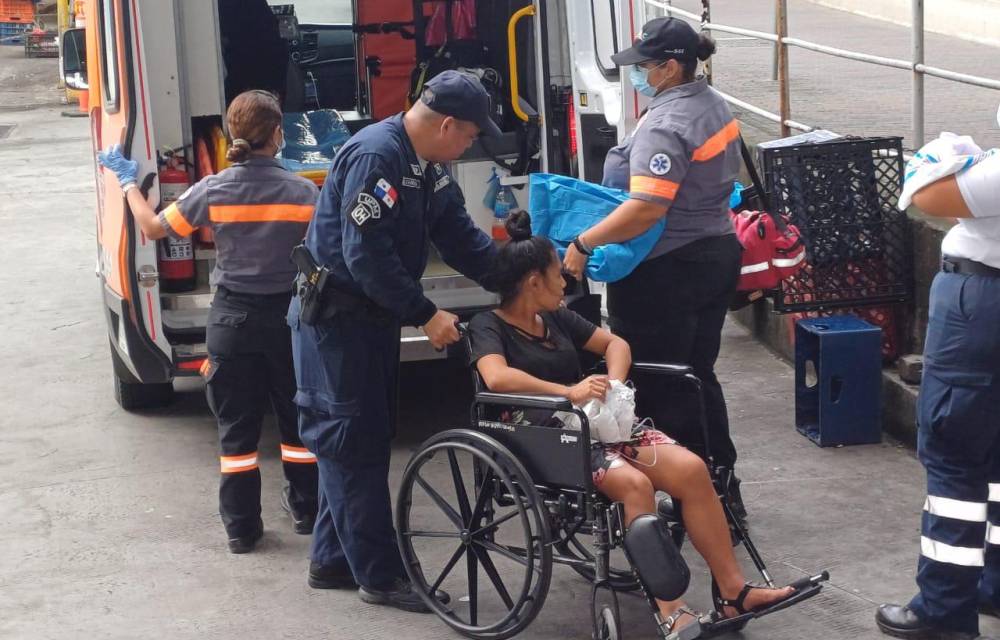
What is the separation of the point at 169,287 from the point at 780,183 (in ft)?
8.72

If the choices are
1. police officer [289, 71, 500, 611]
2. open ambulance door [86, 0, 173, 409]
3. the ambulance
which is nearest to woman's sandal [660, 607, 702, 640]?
police officer [289, 71, 500, 611]

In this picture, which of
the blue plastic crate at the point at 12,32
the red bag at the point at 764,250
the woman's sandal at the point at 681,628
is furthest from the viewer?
the blue plastic crate at the point at 12,32

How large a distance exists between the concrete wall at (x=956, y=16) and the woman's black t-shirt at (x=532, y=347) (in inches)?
313

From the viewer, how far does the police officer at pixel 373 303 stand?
160 inches

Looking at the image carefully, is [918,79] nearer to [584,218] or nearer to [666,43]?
[666,43]

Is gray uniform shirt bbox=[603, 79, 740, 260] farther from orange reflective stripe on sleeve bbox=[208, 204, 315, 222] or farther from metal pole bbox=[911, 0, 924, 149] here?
metal pole bbox=[911, 0, 924, 149]

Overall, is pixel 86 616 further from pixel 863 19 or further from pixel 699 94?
pixel 863 19

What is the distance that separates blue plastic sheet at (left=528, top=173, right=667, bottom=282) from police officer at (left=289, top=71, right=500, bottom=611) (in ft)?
0.87

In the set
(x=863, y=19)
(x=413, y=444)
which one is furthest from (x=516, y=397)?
(x=863, y=19)

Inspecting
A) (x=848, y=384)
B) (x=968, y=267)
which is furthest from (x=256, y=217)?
(x=848, y=384)

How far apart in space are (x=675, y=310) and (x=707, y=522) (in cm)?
91

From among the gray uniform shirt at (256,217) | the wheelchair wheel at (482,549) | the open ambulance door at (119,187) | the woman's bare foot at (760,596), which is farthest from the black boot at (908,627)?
the open ambulance door at (119,187)

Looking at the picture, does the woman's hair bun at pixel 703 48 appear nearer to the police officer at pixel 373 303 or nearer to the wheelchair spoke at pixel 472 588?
the police officer at pixel 373 303

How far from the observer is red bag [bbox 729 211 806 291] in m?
5.25
